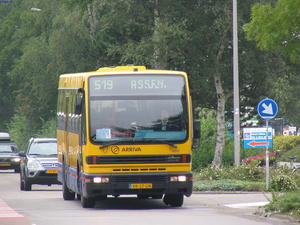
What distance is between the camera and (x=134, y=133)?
1534cm

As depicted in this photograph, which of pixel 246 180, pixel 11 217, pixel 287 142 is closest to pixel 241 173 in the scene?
pixel 246 180

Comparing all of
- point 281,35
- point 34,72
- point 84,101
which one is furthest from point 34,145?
point 34,72

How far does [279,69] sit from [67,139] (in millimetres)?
17312

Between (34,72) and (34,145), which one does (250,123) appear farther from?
(34,145)

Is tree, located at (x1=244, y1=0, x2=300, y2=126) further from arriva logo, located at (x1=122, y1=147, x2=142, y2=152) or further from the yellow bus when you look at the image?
arriva logo, located at (x1=122, y1=147, x2=142, y2=152)

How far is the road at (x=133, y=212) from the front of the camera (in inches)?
525

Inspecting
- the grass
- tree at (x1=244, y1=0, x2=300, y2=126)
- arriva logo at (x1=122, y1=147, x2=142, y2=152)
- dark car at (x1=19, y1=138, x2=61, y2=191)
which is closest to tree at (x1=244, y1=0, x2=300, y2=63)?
tree at (x1=244, y1=0, x2=300, y2=126)

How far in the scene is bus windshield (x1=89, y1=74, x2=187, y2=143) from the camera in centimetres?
1534

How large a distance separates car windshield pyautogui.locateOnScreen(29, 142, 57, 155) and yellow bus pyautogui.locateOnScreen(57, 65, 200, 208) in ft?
29.7

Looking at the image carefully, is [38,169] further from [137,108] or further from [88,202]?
[137,108]

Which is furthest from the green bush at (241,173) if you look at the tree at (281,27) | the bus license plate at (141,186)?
the bus license plate at (141,186)

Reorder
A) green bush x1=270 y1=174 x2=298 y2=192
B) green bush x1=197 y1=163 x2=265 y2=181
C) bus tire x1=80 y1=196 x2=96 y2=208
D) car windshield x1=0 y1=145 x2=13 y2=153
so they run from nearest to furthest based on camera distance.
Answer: bus tire x1=80 y1=196 x2=96 y2=208
green bush x1=270 y1=174 x2=298 y2=192
green bush x1=197 y1=163 x2=265 y2=181
car windshield x1=0 y1=145 x2=13 y2=153

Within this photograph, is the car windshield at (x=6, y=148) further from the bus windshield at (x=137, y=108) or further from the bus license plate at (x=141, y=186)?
the bus license plate at (x=141, y=186)

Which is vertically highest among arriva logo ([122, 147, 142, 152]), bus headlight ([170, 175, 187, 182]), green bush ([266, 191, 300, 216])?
arriva logo ([122, 147, 142, 152])
